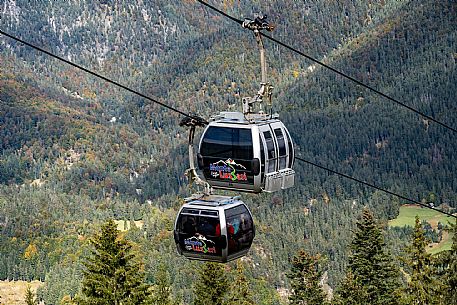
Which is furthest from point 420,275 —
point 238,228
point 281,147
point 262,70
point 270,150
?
point 262,70

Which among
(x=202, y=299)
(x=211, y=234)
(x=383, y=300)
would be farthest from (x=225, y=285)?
(x=211, y=234)

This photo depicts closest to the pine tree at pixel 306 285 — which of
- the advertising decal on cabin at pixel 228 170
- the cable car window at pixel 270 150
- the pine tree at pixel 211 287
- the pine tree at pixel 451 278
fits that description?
the pine tree at pixel 211 287

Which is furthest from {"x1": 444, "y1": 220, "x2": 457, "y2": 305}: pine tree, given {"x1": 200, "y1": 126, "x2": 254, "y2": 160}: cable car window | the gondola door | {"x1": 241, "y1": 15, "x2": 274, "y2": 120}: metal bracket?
{"x1": 241, "y1": 15, "x2": 274, "y2": 120}: metal bracket

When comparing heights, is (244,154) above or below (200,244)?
above

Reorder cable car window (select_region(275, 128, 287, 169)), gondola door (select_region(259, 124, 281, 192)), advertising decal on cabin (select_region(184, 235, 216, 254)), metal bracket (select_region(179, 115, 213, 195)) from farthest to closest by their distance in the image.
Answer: advertising decal on cabin (select_region(184, 235, 216, 254))
cable car window (select_region(275, 128, 287, 169))
gondola door (select_region(259, 124, 281, 192))
metal bracket (select_region(179, 115, 213, 195))

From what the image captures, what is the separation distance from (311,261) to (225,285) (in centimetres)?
1500

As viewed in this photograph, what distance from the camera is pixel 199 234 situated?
35031 mm

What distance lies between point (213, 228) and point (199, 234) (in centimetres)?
56

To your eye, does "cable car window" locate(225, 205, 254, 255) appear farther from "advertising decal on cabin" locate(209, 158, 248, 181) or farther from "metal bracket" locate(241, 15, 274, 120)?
"metal bracket" locate(241, 15, 274, 120)

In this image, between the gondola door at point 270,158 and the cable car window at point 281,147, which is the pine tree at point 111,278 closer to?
the cable car window at point 281,147

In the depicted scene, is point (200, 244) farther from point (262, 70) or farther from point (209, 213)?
point (262, 70)

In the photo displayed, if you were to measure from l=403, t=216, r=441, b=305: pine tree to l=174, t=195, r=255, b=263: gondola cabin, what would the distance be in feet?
131

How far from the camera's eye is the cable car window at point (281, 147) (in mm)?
34938

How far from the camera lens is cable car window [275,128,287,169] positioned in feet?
115
